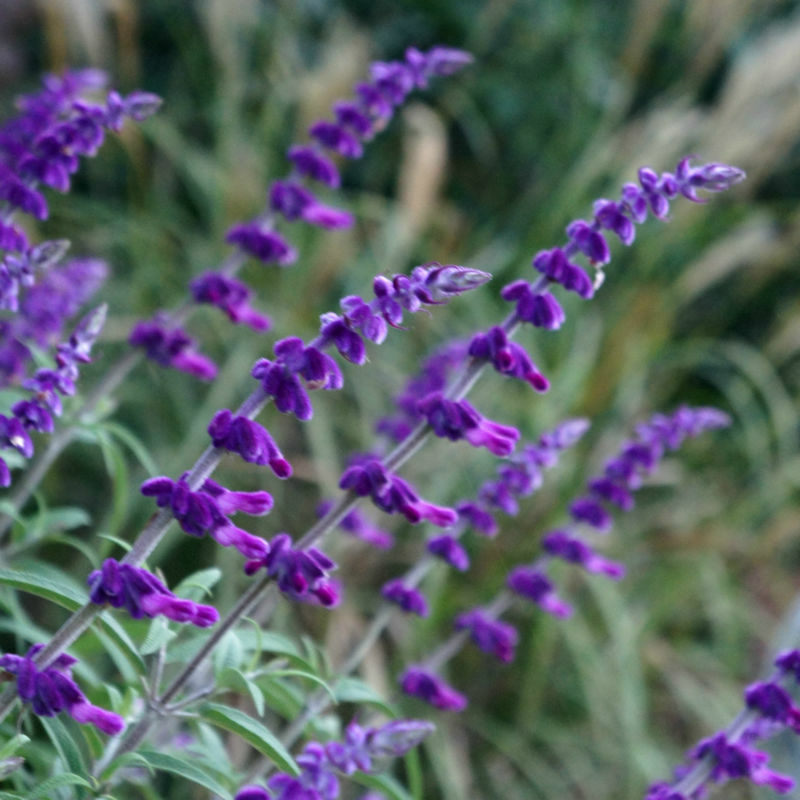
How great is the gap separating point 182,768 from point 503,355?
67 centimetres

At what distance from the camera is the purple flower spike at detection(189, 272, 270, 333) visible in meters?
2.03

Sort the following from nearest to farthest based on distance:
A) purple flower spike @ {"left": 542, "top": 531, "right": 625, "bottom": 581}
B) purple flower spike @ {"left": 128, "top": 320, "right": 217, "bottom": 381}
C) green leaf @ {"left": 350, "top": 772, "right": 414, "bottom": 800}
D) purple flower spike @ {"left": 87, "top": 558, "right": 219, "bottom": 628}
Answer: purple flower spike @ {"left": 87, "top": 558, "right": 219, "bottom": 628} → green leaf @ {"left": 350, "top": 772, "right": 414, "bottom": 800} → purple flower spike @ {"left": 128, "top": 320, "right": 217, "bottom": 381} → purple flower spike @ {"left": 542, "top": 531, "right": 625, "bottom": 581}

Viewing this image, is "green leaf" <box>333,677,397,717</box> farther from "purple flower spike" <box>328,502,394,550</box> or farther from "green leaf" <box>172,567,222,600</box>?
"purple flower spike" <box>328,502,394,550</box>

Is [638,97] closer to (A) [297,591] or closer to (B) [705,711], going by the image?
(B) [705,711]

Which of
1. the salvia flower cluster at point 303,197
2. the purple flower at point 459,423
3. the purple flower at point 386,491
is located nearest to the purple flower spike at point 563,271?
the purple flower at point 459,423

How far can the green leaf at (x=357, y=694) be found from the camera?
5.54ft

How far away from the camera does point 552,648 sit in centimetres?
396

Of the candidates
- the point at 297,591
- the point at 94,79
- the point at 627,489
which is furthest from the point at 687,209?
the point at 297,591

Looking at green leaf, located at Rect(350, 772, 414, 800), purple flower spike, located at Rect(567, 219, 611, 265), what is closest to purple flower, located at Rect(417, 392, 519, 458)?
purple flower spike, located at Rect(567, 219, 611, 265)

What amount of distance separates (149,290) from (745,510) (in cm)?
270

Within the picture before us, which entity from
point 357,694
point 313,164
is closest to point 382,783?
point 357,694

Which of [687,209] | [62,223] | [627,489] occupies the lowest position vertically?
[627,489]

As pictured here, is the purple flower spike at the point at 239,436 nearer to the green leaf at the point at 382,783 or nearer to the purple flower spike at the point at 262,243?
the green leaf at the point at 382,783

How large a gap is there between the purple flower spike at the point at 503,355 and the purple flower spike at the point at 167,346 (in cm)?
76
